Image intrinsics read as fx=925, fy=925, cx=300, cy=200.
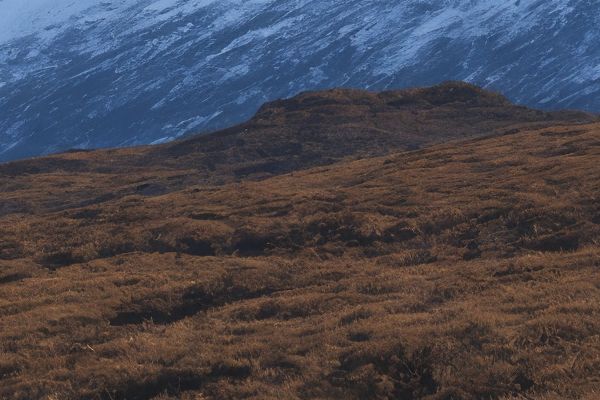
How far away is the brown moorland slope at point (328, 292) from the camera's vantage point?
44.1ft

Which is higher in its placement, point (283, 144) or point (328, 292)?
point (328, 292)

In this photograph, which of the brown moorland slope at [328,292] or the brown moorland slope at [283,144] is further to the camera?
the brown moorland slope at [283,144]

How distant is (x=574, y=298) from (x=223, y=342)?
6.02 metres

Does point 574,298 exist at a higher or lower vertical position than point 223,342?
lower

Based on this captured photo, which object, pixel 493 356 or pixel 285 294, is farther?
pixel 285 294

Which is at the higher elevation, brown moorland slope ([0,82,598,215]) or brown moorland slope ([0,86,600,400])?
brown moorland slope ([0,86,600,400])

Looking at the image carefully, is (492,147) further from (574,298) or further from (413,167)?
(574,298)

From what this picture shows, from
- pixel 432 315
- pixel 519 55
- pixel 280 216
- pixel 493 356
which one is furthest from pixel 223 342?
pixel 519 55

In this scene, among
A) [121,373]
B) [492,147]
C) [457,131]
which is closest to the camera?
[121,373]

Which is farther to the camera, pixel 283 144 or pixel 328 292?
pixel 283 144

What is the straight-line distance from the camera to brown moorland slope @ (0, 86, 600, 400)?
1345cm

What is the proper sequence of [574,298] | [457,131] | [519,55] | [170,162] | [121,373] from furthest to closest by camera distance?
1. [519,55]
2. [170,162]
3. [457,131]
4. [574,298]
5. [121,373]

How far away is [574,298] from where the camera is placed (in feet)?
51.2

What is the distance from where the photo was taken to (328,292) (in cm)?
1934
